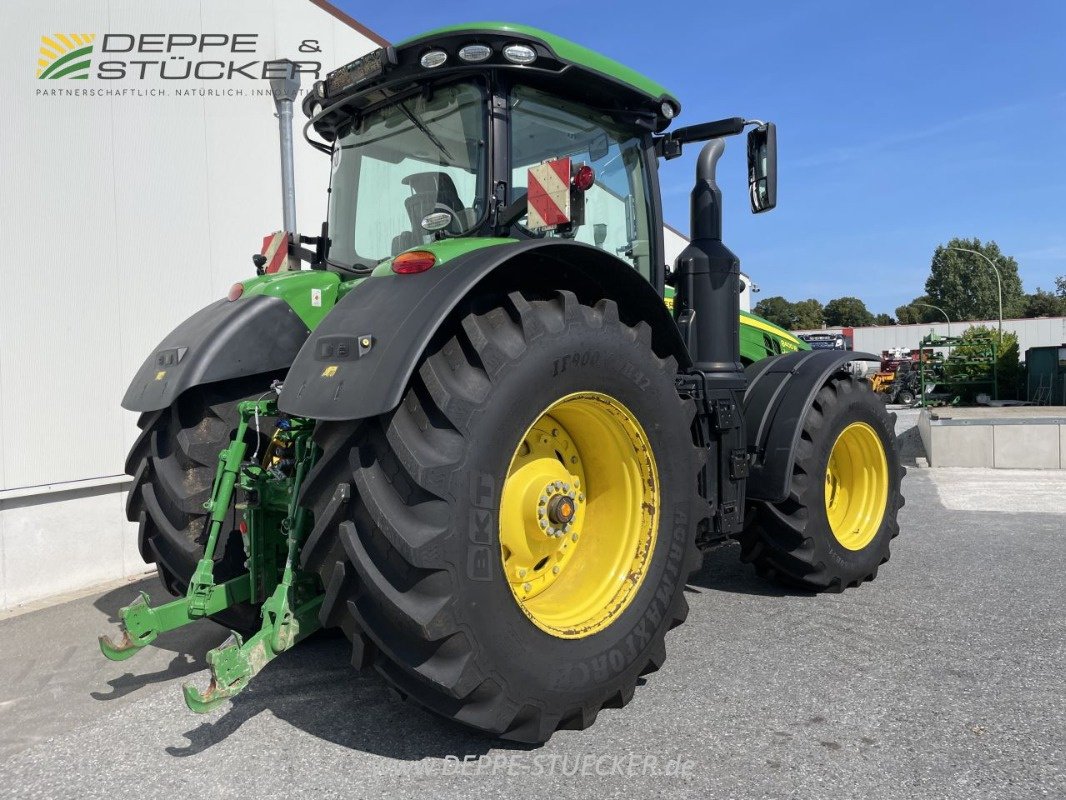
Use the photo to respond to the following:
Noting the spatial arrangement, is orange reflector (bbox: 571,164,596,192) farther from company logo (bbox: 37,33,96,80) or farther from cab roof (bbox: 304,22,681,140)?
company logo (bbox: 37,33,96,80)

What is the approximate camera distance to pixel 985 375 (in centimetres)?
2009

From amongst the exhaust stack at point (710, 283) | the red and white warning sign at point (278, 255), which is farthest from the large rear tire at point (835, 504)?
the red and white warning sign at point (278, 255)

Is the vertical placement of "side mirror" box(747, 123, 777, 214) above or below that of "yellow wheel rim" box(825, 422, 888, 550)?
above

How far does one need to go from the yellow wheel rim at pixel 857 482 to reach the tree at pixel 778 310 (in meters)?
71.9

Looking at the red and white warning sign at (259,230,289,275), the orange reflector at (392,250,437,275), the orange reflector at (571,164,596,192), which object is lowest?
the orange reflector at (392,250,437,275)

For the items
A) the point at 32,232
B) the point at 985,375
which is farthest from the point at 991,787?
the point at 985,375

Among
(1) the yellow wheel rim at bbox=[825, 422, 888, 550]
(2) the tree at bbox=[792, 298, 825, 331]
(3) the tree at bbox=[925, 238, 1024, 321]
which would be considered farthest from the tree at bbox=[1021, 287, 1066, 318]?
(1) the yellow wheel rim at bbox=[825, 422, 888, 550]

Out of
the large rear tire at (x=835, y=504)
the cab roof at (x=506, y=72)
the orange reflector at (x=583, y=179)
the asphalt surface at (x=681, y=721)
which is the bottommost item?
the asphalt surface at (x=681, y=721)

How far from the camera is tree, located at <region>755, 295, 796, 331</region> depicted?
7547 centimetres

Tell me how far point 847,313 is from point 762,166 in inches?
3265

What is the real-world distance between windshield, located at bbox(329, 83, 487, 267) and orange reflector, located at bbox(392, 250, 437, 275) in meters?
0.49

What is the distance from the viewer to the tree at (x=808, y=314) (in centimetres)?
7576

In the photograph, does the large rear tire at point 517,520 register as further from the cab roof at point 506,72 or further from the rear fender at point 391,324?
the cab roof at point 506,72

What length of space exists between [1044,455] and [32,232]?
32.3 ft
